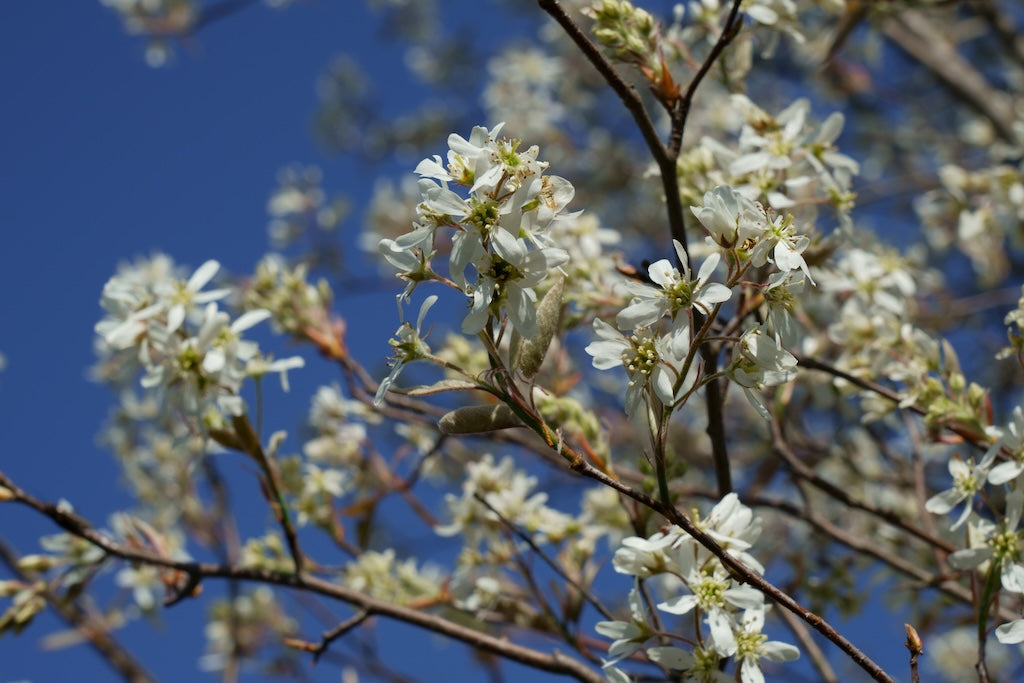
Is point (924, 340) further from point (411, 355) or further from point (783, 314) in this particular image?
point (411, 355)

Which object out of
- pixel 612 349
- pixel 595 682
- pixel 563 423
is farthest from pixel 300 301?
pixel 612 349

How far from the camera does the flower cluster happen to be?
1509 mm

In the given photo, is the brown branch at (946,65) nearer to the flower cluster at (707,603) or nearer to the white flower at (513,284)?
the flower cluster at (707,603)

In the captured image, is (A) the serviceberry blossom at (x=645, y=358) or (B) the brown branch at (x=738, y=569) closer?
(B) the brown branch at (x=738, y=569)

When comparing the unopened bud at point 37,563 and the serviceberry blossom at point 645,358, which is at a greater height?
the serviceberry blossom at point 645,358

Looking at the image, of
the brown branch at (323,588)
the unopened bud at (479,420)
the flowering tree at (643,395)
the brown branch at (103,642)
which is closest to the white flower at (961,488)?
the flowering tree at (643,395)

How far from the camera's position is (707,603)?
1535mm

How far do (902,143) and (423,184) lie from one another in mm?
5831

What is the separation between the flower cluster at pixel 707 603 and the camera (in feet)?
4.95

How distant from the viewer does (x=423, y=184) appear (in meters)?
1.34

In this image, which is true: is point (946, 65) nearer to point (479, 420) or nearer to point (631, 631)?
point (631, 631)

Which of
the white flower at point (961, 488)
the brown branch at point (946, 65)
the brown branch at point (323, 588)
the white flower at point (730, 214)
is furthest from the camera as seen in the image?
the brown branch at point (946, 65)

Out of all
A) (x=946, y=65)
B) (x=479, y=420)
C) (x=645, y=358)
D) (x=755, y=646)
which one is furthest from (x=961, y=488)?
(x=946, y=65)

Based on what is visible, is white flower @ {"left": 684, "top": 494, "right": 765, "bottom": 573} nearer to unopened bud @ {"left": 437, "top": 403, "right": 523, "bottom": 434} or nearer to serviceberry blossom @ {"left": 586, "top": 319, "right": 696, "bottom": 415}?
serviceberry blossom @ {"left": 586, "top": 319, "right": 696, "bottom": 415}
